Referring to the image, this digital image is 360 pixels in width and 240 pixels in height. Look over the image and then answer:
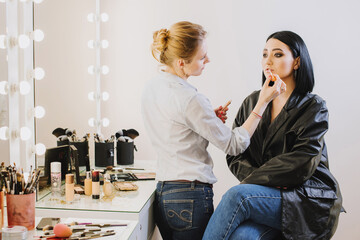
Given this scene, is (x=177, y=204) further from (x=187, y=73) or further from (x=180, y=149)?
(x=187, y=73)

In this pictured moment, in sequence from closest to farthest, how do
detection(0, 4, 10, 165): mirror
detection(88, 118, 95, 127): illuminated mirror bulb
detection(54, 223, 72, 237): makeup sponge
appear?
1. detection(54, 223, 72, 237): makeup sponge
2. detection(0, 4, 10, 165): mirror
3. detection(88, 118, 95, 127): illuminated mirror bulb

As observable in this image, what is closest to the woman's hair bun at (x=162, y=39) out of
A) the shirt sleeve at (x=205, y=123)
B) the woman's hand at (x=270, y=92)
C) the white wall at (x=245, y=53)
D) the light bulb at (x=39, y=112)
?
the shirt sleeve at (x=205, y=123)

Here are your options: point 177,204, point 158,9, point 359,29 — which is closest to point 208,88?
point 158,9

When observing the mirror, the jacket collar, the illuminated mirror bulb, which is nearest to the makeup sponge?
the mirror

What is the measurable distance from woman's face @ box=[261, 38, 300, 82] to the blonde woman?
0.17 m

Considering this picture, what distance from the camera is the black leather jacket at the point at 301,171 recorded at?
4.78 ft

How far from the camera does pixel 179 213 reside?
144 centimetres

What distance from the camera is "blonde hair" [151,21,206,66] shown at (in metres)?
1.45

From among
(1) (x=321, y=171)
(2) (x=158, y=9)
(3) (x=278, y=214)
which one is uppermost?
(2) (x=158, y=9)

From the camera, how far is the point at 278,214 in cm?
144

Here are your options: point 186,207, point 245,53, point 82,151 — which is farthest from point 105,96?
point 186,207

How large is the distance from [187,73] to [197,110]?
0.19 meters

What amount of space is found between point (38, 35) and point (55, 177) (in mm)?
562

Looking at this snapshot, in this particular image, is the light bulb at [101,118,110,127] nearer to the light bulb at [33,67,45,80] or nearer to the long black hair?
the light bulb at [33,67,45,80]
